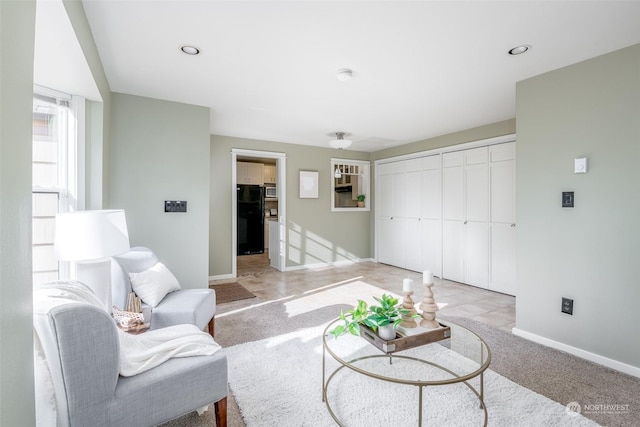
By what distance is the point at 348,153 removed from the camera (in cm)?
630

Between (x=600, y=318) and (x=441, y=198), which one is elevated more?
(x=441, y=198)

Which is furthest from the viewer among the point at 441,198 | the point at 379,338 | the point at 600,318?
the point at 441,198

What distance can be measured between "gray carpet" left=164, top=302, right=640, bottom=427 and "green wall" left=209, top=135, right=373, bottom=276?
2004mm

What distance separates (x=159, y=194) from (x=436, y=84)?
3.04 metres

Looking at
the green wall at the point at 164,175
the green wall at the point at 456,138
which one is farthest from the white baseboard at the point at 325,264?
the green wall at the point at 164,175

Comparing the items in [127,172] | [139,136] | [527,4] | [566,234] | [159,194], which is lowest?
[566,234]

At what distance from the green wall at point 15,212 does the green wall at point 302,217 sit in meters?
4.13

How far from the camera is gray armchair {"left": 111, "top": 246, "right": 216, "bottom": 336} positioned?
7.21 feet

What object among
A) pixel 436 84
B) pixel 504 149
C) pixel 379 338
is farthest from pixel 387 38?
pixel 504 149

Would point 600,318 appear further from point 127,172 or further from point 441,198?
point 127,172

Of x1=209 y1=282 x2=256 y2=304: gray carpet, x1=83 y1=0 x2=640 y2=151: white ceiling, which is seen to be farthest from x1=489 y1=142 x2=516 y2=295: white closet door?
x1=209 y1=282 x2=256 y2=304: gray carpet

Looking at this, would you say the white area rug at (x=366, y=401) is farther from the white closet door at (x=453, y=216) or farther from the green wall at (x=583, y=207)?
the white closet door at (x=453, y=216)

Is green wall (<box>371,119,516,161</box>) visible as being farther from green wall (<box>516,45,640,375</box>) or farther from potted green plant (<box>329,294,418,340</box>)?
potted green plant (<box>329,294,418,340</box>)

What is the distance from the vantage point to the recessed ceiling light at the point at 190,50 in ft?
7.39
